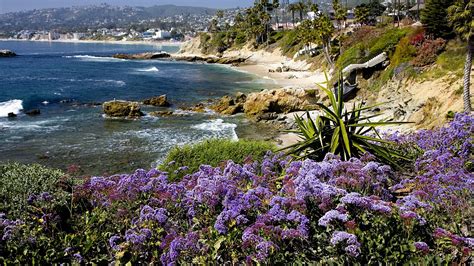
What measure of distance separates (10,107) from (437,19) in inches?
1615

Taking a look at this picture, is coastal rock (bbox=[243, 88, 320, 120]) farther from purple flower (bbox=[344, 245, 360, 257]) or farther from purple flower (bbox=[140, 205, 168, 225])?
purple flower (bbox=[344, 245, 360, 257])

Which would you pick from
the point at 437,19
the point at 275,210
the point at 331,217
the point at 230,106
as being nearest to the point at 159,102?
the point at 230,106

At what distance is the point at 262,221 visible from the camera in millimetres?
5984

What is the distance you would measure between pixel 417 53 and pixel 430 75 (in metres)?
5.41

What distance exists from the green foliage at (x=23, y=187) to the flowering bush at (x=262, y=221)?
256 mm

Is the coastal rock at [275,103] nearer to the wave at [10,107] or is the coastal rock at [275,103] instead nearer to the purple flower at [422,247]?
the wave at [10,107]

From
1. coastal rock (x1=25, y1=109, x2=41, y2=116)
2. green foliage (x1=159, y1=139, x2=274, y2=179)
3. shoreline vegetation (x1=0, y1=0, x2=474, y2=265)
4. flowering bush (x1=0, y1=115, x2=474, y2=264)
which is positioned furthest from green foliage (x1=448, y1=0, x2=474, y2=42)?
coastal rock (x1=25, y1=109, x2=41, y2=116)

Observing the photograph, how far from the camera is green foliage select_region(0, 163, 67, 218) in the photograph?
706cm

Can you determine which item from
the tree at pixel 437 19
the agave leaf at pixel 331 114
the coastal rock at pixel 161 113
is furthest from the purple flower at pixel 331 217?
the tree at pixel 437 19

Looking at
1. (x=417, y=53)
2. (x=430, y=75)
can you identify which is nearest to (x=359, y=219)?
(x=430, y=75)

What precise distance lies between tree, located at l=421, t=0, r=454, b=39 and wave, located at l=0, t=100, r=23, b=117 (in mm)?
39103

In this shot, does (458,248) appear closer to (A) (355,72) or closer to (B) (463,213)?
(B) (463,213)

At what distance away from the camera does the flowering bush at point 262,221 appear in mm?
5645

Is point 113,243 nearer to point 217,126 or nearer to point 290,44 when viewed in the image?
point 217,126
